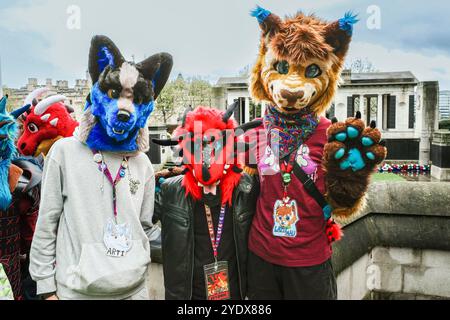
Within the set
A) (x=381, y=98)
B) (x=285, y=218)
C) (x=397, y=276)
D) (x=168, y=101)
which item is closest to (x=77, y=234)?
(x=285, y=218)

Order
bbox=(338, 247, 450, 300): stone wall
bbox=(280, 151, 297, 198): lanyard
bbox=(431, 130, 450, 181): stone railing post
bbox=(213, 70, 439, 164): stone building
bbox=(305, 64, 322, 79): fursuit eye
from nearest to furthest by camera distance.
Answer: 1. bbox=(280, 151, 297, 198): lanyard
2. bbox=(305, 64, 322, 79): fursuit eye
3. bbox=(338, 247, 450, 300): stone wall
4. bbox=(431, 130, 450, 181): stone railing post
5. bbox=(213, 70, 439, 164): stone building

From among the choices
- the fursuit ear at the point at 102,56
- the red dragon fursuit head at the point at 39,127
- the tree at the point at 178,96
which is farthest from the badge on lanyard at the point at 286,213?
the tree at the point at 178,96

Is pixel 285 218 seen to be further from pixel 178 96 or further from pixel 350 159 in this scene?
pixel 178 96

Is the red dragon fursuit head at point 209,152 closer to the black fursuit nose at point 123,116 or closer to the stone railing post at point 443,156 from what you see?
the black fursuit nose at point 123,116

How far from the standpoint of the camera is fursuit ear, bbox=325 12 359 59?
8.98 ft

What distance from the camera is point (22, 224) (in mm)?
2990

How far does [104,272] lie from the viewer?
7.66ft

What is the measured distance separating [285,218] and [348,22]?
4.64ft

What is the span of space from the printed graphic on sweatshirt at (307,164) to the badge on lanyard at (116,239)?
4.07ft

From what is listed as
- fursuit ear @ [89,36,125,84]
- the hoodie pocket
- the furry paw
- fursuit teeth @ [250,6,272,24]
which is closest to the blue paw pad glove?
the furry paw

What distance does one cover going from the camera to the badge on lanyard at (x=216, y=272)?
103 inches

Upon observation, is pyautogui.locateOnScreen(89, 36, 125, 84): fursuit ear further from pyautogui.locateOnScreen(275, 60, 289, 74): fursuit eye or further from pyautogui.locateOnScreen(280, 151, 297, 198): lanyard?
pyautogui.locateOnScreen(280, 151, 297, 198): lanyard
